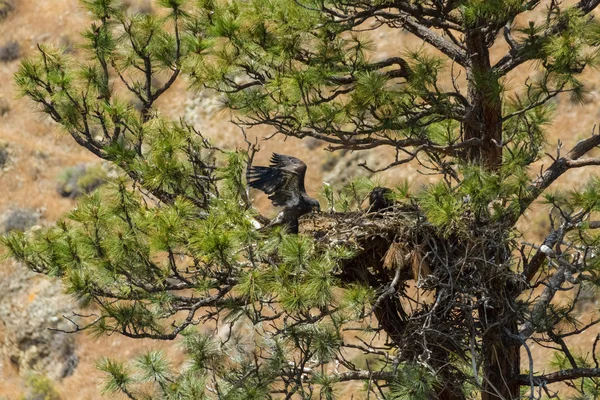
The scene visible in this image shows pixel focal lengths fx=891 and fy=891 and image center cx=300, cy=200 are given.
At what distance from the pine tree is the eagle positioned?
172 millimetres

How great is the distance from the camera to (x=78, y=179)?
835 inches

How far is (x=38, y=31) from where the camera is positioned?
25.9m

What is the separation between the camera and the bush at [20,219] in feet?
65.6

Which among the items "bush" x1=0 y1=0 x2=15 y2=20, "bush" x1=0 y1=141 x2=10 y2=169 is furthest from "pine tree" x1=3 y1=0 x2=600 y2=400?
"bush" x1=0 y1=0 x2=15 y2=20

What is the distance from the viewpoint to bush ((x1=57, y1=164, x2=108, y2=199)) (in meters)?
21.0

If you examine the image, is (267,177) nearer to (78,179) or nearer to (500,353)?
(500,353)

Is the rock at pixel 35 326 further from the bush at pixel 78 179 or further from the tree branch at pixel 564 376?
the tree branch at pixel 564 376

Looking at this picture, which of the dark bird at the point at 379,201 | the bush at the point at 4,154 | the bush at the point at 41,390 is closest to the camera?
the dark bird at the point at 379,201

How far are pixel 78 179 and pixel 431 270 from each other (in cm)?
1634

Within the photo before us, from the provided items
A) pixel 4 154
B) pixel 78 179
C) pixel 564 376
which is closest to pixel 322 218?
pixel 564 376

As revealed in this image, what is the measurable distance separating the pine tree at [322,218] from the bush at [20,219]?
1389 cm

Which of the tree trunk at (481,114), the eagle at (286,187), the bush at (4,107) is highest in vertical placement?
the bush at (4,107)

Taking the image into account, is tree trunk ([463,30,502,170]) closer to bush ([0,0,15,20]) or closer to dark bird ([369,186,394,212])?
dark bird ([369,186,394,212])

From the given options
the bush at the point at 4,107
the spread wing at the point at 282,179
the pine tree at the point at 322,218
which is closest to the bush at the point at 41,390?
the bush at the point at 4,107
